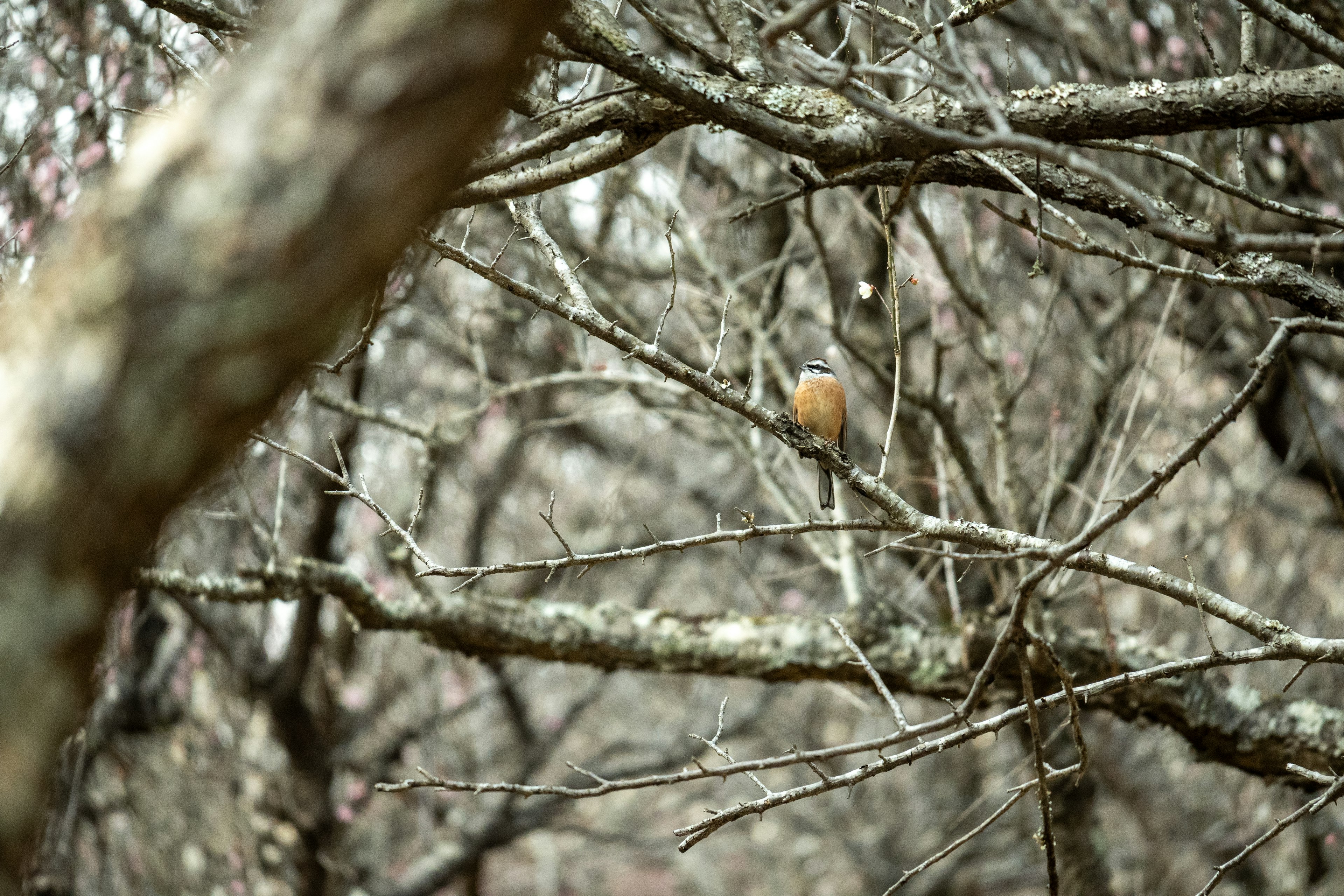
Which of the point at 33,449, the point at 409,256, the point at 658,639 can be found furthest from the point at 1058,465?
the point at 33,449

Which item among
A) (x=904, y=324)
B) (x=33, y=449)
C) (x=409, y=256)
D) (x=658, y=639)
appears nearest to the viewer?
(x=33, y=449)

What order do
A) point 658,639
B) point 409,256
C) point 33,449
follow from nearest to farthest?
point 33,449 → point 409,256 → point 658,639

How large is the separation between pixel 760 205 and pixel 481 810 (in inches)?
244

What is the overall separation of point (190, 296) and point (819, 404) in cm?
390

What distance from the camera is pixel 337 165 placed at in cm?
101

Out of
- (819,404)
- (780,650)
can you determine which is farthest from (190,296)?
(819,404)

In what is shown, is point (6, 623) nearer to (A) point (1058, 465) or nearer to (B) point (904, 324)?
(A) point (1058, 465)

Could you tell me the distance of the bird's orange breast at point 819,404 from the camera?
470 centimetres

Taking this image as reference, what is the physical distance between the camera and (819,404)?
4.70 metres

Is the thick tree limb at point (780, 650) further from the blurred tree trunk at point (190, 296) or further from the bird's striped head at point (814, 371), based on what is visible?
the blurred tree trunk at point (190, 296)

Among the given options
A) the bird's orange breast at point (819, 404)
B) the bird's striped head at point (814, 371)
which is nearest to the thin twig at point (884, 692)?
the bird's orange breast at point (819, 404)

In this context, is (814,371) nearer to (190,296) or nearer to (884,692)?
(884,692)

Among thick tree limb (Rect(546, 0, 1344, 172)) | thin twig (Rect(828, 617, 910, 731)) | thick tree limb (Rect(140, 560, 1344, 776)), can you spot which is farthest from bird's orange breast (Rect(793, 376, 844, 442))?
thin twig (Rect(828, 617, 910, 731))

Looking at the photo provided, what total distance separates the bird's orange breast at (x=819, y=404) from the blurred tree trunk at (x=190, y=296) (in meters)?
3.72
